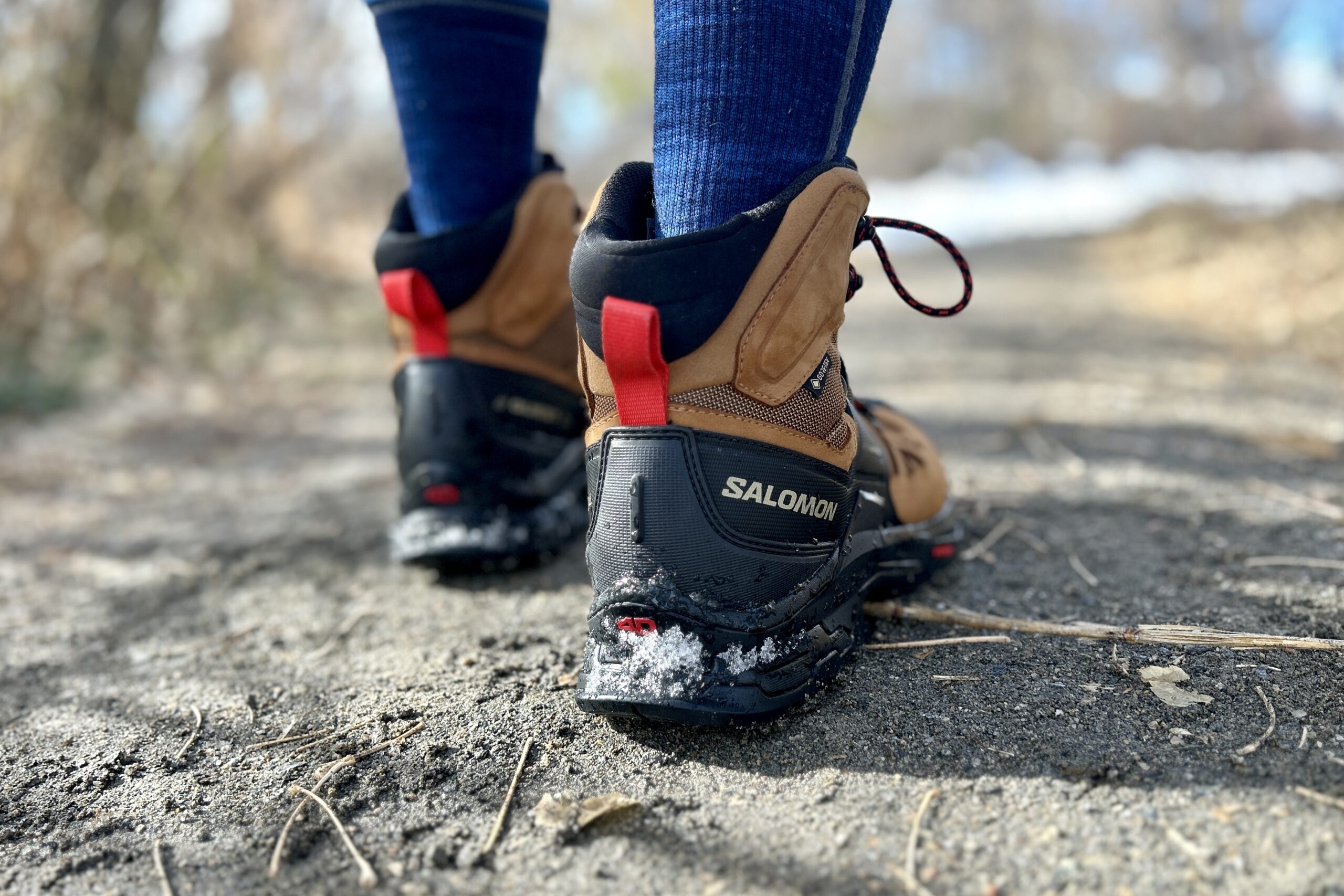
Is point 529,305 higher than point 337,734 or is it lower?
higher

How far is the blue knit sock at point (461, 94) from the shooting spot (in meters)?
1.56

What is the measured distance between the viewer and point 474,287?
61.1 inches

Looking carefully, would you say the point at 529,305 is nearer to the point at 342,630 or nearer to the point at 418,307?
the point at 418,307

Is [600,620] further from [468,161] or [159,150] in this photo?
[159,150]

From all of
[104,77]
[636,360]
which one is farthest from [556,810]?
[104,77]

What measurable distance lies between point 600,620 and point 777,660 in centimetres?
20

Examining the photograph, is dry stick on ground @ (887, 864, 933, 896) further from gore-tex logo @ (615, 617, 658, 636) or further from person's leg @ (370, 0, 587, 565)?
person's leg @ (370, 0, 587, 565)

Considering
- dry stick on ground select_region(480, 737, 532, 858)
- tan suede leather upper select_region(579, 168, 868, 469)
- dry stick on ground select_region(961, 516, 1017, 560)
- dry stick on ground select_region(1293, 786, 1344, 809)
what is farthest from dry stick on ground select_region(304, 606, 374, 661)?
dry stick on ground select_region(1293, 786, 1344, 809)

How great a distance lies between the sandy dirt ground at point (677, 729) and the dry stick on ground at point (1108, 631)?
2 cm

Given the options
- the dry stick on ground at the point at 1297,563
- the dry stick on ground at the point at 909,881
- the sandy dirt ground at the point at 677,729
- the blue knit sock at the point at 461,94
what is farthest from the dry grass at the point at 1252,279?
the dry stick on ground at the point at 909,881

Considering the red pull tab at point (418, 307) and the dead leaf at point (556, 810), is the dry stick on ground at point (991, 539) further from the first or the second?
the red pull tab at point (418, 307)

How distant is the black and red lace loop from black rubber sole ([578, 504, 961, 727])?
0.38 metres

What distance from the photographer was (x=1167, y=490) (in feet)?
6.06

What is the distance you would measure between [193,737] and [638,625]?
1.89 ft
